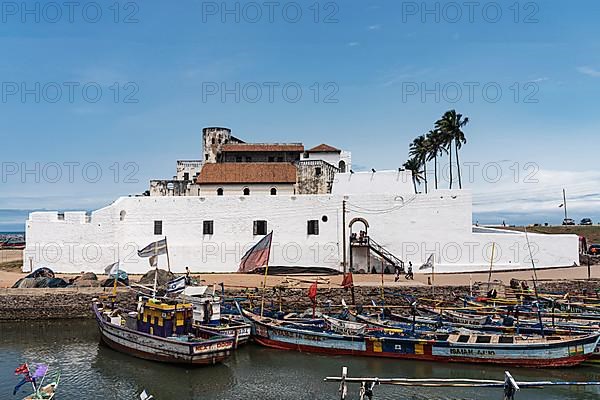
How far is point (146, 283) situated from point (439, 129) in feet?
108

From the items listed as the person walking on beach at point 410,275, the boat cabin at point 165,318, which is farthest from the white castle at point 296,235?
the boat cabin at point 165,318

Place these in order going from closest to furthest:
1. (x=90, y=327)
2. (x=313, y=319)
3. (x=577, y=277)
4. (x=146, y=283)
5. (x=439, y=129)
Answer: (x=313, y=319) → (x=90, y=327) → (x=146, y=283) → (x=577, y=277) → (x=439, y=129)

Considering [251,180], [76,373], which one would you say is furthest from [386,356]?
[251,180]

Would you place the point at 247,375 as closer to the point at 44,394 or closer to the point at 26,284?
the point at 44,394

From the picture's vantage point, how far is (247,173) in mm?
43219

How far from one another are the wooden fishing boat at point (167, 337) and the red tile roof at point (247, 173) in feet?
71.8

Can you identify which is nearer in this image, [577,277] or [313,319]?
[313,319]

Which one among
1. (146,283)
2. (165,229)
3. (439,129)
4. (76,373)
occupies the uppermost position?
(439,129)

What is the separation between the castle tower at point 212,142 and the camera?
51812mm

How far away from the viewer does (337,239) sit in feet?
121

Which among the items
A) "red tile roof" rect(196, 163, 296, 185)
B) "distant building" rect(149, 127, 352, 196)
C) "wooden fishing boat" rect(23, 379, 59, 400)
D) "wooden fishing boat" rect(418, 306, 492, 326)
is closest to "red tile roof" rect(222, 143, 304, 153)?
"distant building" rect(149, 127, 352, 196)

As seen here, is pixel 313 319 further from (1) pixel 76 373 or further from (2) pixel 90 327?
(2) pixel 90 327

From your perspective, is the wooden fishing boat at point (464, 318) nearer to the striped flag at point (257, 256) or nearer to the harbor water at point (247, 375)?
the harbor water at point (247, 375)

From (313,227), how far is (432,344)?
59.3 feet
